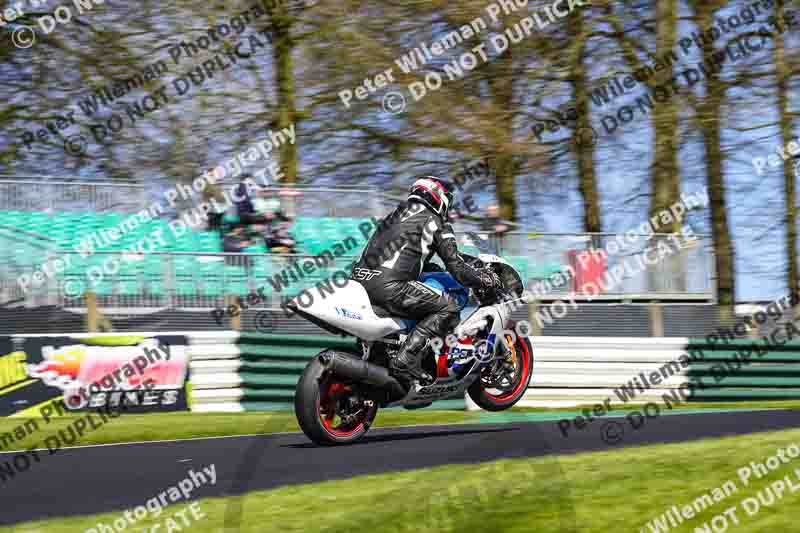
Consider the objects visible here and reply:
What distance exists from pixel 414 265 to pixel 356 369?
98 cm

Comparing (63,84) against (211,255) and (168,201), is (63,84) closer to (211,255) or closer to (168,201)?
(168,201)

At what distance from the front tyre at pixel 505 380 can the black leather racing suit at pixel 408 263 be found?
2.66 ft

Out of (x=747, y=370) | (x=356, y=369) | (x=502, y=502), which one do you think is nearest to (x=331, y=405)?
(x=356, y=369)

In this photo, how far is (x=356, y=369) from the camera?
730cm

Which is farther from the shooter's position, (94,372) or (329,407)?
(94,372)

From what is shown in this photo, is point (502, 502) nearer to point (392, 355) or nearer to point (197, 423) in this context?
point (392, 355)

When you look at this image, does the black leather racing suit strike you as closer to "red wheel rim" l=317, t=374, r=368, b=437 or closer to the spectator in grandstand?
"red wheel rim" l=317, t=374, r=368, b=437

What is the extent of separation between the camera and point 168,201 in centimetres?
1541

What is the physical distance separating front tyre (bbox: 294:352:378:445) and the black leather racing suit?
68cm

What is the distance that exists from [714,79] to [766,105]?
1.07 metres

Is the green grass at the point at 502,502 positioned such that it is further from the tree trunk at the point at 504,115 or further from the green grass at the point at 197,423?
the tree trunk at the point at 504,115

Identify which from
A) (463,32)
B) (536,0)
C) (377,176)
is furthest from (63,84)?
(536,0)

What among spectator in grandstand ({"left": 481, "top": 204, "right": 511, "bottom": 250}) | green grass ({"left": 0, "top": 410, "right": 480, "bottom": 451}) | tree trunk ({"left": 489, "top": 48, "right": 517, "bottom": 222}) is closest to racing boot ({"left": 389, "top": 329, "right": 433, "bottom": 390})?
green grass ({"left": 0, "top": 410, "right": 480, "bottom": 451})

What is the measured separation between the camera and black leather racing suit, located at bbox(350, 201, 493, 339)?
7.74 m
